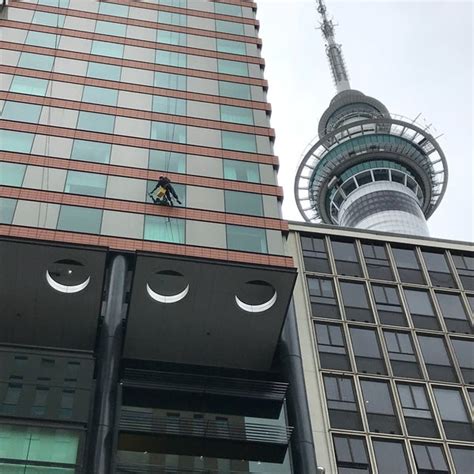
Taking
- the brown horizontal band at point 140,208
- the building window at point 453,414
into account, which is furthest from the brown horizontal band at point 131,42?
the building window at point 453,414

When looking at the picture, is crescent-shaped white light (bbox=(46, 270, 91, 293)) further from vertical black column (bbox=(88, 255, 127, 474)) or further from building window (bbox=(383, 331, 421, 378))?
building window (bbox=(383, 331, 421, 378))

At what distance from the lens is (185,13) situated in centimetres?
4944

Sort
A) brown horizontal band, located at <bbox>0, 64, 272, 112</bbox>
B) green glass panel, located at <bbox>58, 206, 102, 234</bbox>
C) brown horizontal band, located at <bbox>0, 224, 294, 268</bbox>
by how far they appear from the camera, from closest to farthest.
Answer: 1. brown horizontal band, located at <bbox>0, 224, 294, 268</bbox>
2. green glass panel, located at <bbox>58, 206, 102, 234</bbox>
3. brown horizontal band, located at <bbox>0, 64, 272, 112</bbox>

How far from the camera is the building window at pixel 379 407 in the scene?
116ft

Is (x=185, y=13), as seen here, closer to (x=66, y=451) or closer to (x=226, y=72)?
(x=226, y=72)

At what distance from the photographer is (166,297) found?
3309 cm

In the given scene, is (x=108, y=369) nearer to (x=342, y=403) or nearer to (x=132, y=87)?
(x=342, y=403)

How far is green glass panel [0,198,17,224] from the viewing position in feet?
108

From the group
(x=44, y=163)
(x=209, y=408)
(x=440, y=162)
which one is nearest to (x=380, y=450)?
(x=209, y=408)

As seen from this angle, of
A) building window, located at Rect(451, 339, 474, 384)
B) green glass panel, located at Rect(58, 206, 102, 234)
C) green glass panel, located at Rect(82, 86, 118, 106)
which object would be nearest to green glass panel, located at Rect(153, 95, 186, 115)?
green glass panel, located at Rect(82, 86, 118, 106)

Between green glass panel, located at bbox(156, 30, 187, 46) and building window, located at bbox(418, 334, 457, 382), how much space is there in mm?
24399

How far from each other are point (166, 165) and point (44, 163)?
636 centimetres

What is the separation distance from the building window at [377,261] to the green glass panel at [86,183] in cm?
1742

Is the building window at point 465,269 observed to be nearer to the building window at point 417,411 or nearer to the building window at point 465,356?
the building window at point 465,356
